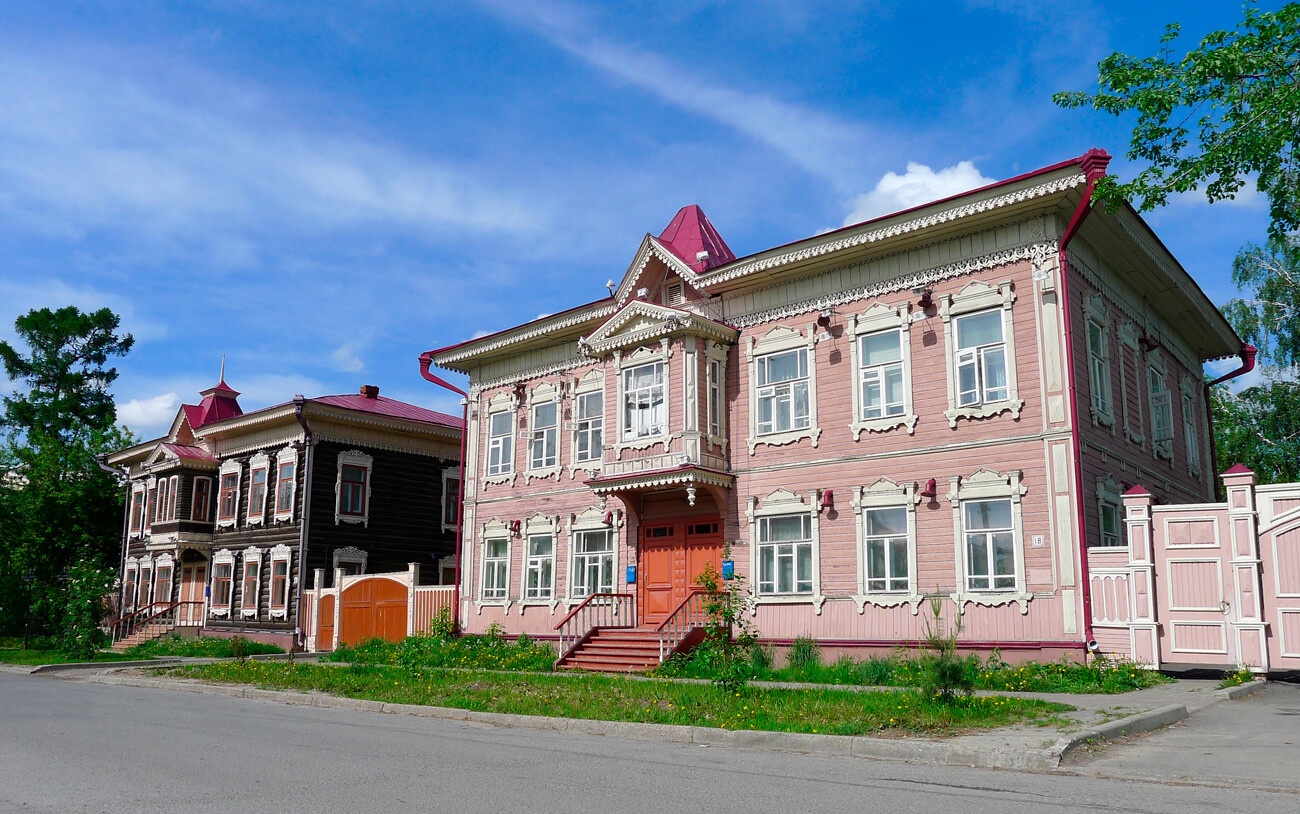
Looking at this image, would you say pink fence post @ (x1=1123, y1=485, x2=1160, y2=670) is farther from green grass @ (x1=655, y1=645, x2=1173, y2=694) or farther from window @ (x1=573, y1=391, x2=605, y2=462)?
window @ (x1=573, y1=391, x2=605, y2=462)

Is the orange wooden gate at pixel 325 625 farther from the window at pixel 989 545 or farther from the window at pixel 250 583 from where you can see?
the window at pixel 989 545

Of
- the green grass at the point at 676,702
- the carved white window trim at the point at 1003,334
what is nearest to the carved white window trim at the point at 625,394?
the green grass at the point at 676,702

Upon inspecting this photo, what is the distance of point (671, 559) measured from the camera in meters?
22.0

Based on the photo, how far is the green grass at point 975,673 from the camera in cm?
1459

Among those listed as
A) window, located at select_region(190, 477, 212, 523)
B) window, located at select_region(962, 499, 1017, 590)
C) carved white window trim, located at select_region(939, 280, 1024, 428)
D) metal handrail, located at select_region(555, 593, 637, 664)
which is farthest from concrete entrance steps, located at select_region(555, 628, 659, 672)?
window, located at select_region(190, 477, 212, 523)

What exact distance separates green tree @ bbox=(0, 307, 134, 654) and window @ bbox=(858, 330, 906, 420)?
2253 centimetres

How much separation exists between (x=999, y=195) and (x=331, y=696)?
46.4ft

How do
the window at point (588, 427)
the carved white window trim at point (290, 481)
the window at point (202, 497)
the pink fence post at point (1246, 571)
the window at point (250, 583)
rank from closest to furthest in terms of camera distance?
the pink fence post at point (1246, 571) → the window at point (588, 427) → the carved white window trim at point (290, 481) → the window at point (250, 583) → the window at point (202, 497)

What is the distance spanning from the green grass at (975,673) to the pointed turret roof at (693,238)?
30.8ft

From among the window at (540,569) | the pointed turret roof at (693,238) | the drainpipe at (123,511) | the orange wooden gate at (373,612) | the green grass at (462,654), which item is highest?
the pointed turret roof at (693,238)

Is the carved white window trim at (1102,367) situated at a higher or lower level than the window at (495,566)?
higher

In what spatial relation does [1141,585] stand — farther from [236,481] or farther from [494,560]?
[236,481]

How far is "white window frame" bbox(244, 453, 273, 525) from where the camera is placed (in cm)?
3466

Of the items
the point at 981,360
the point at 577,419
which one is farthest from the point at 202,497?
the point at 981,360
